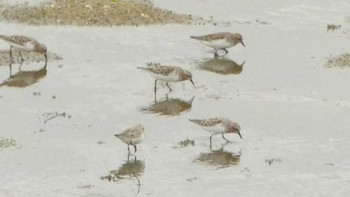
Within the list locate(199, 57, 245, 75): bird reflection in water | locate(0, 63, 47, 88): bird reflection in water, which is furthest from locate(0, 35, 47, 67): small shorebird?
locate(199, 57, 245, 75): bird reflection in water

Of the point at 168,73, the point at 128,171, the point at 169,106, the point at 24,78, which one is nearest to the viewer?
the point at 128,171

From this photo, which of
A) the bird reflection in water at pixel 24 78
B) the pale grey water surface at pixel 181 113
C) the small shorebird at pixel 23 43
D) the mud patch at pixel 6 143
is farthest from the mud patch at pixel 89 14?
the mud patch at pixel 6 143

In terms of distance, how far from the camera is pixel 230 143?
91.4ft

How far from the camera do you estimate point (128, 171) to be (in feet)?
83.4

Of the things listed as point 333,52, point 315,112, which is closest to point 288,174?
point 315,112

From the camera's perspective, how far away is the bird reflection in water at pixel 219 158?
86.1 ft

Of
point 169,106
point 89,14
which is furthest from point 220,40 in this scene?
point 89,14

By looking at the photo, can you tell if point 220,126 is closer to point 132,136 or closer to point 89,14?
point 132,136

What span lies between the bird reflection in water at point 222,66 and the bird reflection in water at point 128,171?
10.0 metres

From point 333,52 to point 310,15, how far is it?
6571 millimetres

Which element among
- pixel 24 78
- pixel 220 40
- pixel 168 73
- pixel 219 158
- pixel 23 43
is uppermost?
pixel 220 40

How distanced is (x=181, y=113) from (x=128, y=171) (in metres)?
5.55

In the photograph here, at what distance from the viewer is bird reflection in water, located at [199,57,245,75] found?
35438 millimetres

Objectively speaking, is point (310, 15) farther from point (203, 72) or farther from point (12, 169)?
point (12, 169)
